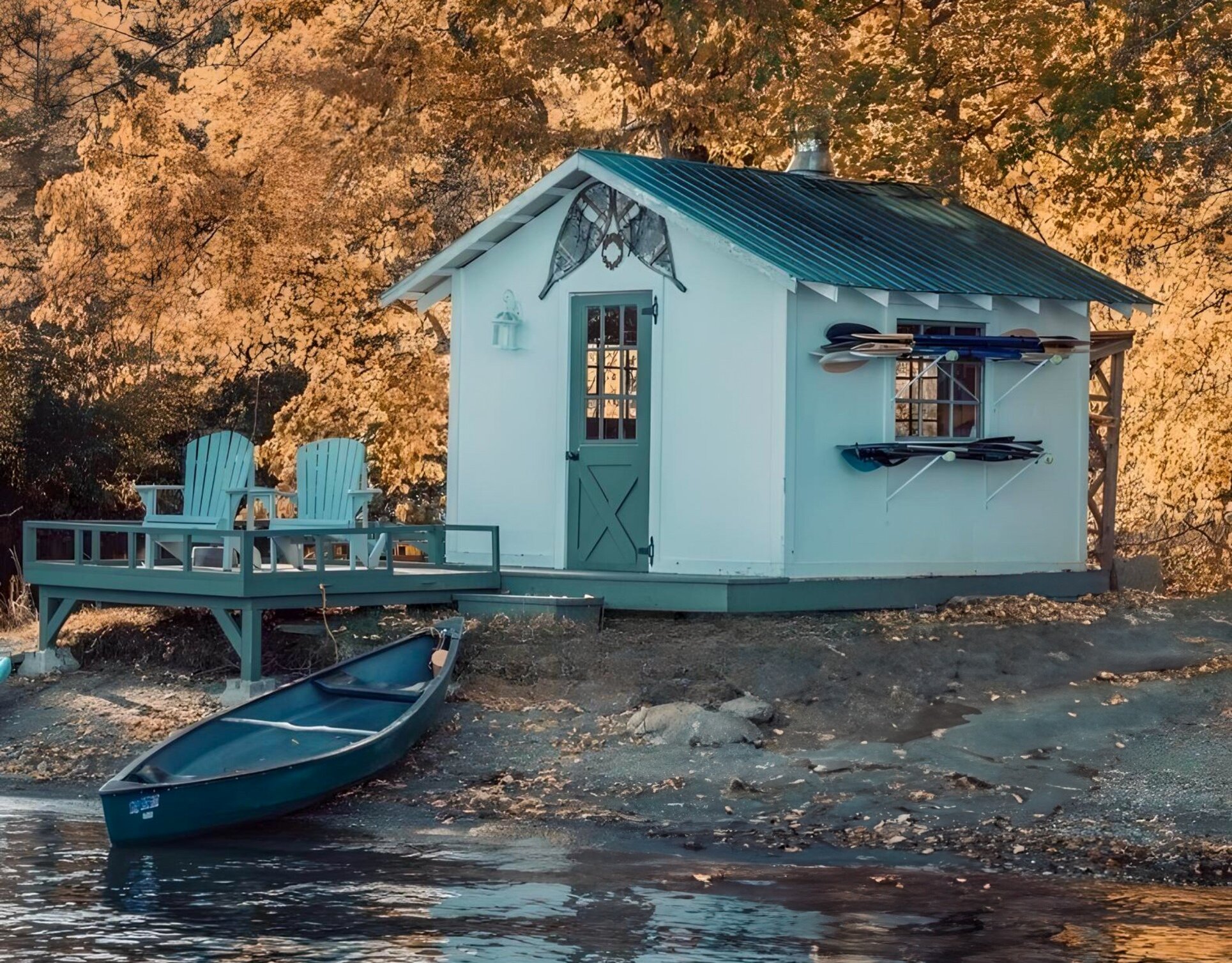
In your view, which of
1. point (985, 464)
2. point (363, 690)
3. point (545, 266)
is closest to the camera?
point (363, 690)

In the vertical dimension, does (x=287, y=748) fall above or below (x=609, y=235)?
below

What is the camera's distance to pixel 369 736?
37.6 feet

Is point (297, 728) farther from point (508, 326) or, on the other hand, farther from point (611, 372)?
point (508, 326)

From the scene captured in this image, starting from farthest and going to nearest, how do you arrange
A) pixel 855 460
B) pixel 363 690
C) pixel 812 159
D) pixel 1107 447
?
pixel 812 159 → pixel 1107 447 → pixel 855 460 → pixel 363 690

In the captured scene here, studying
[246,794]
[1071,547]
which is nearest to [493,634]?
[246,794]

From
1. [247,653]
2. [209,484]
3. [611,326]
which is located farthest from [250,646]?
[611,326]

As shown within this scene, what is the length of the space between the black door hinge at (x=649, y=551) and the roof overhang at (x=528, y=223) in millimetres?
2436

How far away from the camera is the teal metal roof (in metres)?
A: 15.0

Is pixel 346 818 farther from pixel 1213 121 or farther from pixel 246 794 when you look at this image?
pixel 1213 121

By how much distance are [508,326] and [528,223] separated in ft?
3.15

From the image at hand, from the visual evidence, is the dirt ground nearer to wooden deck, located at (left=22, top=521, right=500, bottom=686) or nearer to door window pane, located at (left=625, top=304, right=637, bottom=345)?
wooden deck, located at (left=22, top=521, right=500, bottom=686)

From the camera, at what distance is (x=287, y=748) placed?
1174 cm

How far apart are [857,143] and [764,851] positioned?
10.9 m

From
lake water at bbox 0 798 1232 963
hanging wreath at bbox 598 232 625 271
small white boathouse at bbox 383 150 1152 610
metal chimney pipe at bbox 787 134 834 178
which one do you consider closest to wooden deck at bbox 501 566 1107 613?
small white boathouse at bbox 383 150 1152 610
